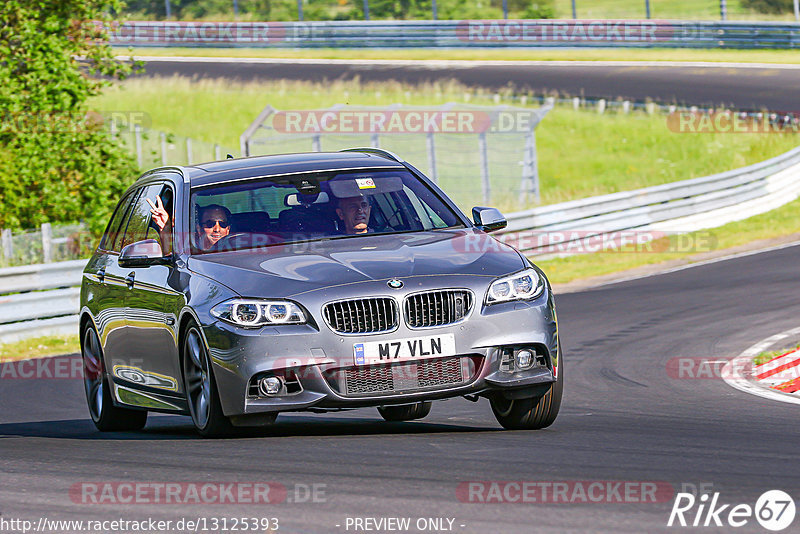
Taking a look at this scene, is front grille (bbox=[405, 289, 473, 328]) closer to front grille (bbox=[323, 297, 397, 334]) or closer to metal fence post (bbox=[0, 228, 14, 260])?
front grille (bbox=[323, 297, 397, 334])

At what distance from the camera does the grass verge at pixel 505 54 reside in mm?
45875

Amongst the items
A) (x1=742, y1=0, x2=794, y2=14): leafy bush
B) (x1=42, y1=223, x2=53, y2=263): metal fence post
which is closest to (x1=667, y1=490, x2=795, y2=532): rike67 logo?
(x1=42, y1=223, x2=53, y2=263): metal fence post

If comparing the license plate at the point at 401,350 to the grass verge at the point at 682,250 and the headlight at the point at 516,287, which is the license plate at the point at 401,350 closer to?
the headlight at the point at 516,287

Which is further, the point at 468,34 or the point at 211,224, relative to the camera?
the point at 468,34

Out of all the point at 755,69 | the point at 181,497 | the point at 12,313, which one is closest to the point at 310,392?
the point at 181,497

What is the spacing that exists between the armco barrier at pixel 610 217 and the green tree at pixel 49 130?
489 centimetres

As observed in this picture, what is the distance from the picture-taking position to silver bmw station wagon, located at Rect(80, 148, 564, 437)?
732cm

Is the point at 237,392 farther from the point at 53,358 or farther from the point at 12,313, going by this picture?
the point at 12,313

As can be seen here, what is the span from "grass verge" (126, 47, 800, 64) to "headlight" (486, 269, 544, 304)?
3842cm
